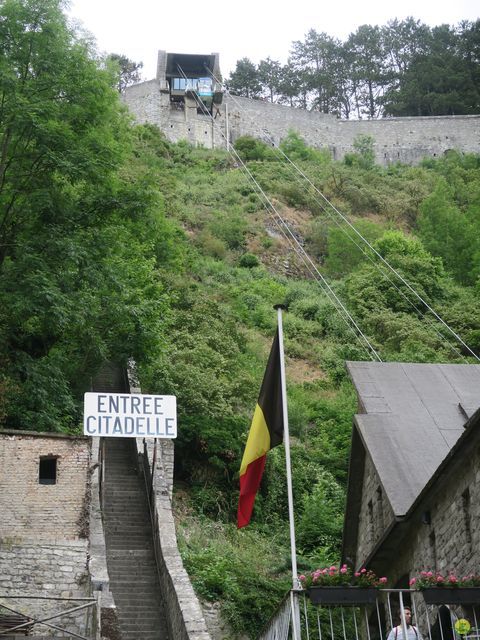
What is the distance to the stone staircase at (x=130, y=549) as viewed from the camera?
20.1m

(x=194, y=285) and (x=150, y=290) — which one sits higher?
(x=194, y=285)

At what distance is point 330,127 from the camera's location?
262ft

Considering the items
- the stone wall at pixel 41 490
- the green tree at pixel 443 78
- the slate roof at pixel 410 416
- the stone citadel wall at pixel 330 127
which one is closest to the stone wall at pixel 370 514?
the slate roof at pixel 410 416

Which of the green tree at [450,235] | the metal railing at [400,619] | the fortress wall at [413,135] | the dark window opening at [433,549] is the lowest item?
the metal railing at [400,619]

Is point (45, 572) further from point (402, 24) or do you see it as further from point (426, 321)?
point (402, 24)

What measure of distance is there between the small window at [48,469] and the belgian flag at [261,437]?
20.9ft

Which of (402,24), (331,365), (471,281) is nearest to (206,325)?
(331,365)

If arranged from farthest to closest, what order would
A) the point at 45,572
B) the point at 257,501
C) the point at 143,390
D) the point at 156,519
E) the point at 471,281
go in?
the point at 471,281 < the point at 143,390 < the point at 257,501 < the point at 156,519 < the point at 45,572

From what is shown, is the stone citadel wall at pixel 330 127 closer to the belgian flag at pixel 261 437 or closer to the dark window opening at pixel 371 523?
the dark window opening at pixel 371 523

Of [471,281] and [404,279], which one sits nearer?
[404,279]

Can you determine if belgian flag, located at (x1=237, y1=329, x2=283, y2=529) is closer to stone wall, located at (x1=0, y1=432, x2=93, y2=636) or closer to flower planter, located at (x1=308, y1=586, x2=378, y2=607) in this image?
flower planter, located at (x1=308, y1=586, x2=378, y2=607)

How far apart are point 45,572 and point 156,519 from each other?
10.2 ft

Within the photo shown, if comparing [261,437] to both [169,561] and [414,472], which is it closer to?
[414,472]

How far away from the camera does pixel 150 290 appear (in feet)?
105
